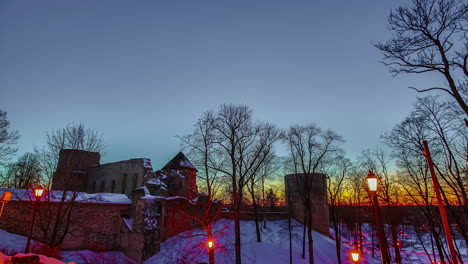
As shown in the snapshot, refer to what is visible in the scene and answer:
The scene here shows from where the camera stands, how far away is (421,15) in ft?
24.1

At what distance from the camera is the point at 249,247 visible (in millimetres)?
21391

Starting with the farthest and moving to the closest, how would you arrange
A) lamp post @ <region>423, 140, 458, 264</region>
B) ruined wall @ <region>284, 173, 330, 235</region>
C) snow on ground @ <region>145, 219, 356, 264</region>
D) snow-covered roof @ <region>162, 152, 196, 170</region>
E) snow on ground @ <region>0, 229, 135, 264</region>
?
snow-covered roof @ <region>162, 152, 196, 170</region> < ruined wall @ <region>284, 173, 330, 235</region> < snow on ground @ <region>145, 219, 356, 264</region> < snow on ground @ <region>0, 229, 135, 264</region> < lamp post @ <region>423, 140, 458, 264</region>

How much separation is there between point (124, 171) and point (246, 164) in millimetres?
17946

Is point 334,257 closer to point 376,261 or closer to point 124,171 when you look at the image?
point 376,261

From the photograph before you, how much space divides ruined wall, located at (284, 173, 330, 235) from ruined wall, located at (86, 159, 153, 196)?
17147 millimetres

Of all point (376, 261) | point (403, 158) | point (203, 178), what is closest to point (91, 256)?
point (203, 178)

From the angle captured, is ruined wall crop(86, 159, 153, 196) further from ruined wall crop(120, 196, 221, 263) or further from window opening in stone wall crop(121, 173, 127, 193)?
ruined wall crop(120, 196, 221, 263)

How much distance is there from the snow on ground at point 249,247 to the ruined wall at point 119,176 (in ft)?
27.1

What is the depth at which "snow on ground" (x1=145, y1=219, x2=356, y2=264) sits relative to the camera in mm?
17947

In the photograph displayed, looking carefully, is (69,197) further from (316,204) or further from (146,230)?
(316,204)

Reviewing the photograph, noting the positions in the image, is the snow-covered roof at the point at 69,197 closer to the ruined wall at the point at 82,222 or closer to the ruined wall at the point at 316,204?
the ruined wall at the point at 82,222

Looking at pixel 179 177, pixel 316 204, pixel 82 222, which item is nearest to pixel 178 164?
pixel 179 177

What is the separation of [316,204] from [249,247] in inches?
464

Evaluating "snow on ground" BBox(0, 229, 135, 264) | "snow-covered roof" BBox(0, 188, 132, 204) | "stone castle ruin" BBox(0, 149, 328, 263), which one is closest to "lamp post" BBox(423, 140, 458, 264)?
"stone castle ruin" BBox(0, 149, 328, 263)
